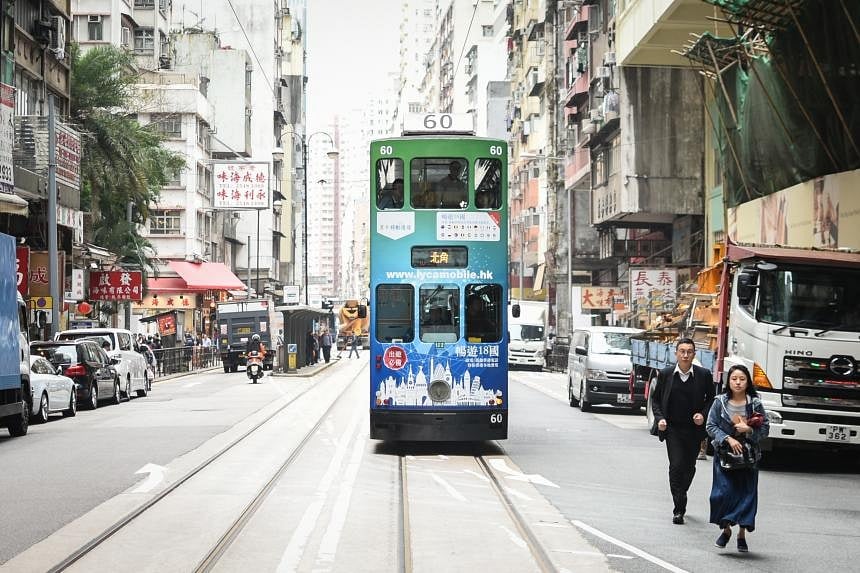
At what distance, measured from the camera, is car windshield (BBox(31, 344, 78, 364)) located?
29125mm

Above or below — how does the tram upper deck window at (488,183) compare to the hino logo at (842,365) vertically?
above

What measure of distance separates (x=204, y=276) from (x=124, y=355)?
3876 cm

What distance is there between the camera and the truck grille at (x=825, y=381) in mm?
16344

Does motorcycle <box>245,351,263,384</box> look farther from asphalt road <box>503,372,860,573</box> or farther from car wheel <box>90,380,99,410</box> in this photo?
asphalt road <box>503,372,860,573</box>

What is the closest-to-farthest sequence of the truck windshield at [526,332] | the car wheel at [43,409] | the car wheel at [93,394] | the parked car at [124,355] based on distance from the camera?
the car wheel at [43,409] < the car wheel at [93,394] < the parked car at [124,355] < the truck windshield at [526,332]

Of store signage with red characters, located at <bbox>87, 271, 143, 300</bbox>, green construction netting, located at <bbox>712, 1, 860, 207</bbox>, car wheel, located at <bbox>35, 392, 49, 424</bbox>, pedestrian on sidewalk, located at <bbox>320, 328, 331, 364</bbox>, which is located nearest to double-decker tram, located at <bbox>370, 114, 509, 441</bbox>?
car wheel, located at <bbox>35, 392, 49, 424</bbox>

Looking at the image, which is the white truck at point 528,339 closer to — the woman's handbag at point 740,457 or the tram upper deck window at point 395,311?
the tram upper deck window at point 395,311

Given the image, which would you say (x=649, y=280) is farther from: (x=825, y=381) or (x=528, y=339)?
(x=825, y=381)

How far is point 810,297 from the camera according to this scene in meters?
16.7

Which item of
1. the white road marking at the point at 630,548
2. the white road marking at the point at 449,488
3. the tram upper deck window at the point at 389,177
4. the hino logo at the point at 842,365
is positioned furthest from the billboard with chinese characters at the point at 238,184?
the white road marking at the point at 630,548

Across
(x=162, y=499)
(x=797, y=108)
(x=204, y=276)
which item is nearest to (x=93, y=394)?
(x=797, y=108)

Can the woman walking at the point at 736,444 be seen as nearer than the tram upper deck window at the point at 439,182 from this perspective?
Yes

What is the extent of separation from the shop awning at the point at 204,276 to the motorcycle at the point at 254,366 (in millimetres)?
25460

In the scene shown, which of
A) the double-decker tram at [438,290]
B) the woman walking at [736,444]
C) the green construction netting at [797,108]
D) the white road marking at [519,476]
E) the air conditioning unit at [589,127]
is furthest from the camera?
the air conditioning unit at [589,127]
